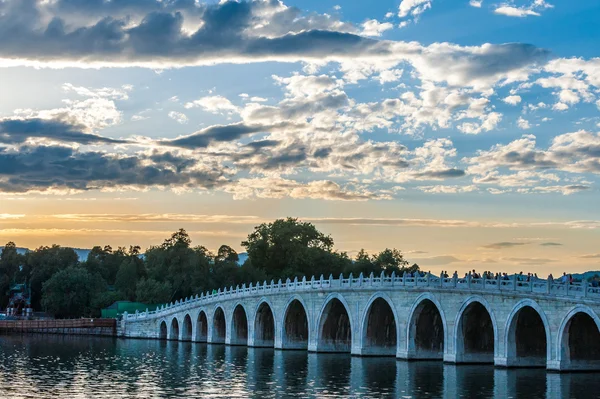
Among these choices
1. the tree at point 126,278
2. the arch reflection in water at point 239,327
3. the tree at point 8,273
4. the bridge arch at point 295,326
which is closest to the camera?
the bridge arch at point 295,326

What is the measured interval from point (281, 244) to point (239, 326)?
41417 mm

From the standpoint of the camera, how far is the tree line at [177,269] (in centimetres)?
11931

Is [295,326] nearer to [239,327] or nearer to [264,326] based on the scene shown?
[264,326]

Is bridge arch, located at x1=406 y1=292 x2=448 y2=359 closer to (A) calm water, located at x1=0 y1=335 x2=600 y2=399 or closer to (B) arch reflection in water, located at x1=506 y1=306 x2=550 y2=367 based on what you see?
(A) calm water, located at x1=0 y1=335 x2=600 y2=399

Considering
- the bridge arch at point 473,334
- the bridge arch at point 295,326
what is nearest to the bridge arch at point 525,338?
the bridge arch at point 473,334

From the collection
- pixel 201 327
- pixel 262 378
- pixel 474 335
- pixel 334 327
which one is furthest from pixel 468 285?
pixel 201 327

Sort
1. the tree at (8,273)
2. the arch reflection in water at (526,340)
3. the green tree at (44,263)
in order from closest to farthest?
the arch reflection in water at (526,340) → the green tree at (44,263) → the tree at (8,273)

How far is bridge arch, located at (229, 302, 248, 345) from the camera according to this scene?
285ft

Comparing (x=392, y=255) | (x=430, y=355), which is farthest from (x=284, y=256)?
(x=430, y=355)

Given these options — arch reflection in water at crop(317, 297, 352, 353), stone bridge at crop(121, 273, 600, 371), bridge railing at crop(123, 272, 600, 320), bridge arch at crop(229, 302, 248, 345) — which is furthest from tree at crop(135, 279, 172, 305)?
arch reflection in water at crop(317, 297, 352, 353)

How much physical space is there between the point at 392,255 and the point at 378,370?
81.1 m

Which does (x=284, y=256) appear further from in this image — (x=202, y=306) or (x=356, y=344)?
(x=356, y=344)

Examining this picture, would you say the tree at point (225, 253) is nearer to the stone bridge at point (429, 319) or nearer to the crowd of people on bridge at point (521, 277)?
the stone bridge at point (429, 319)

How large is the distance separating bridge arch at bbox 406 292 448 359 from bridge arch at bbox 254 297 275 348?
22.8 m
